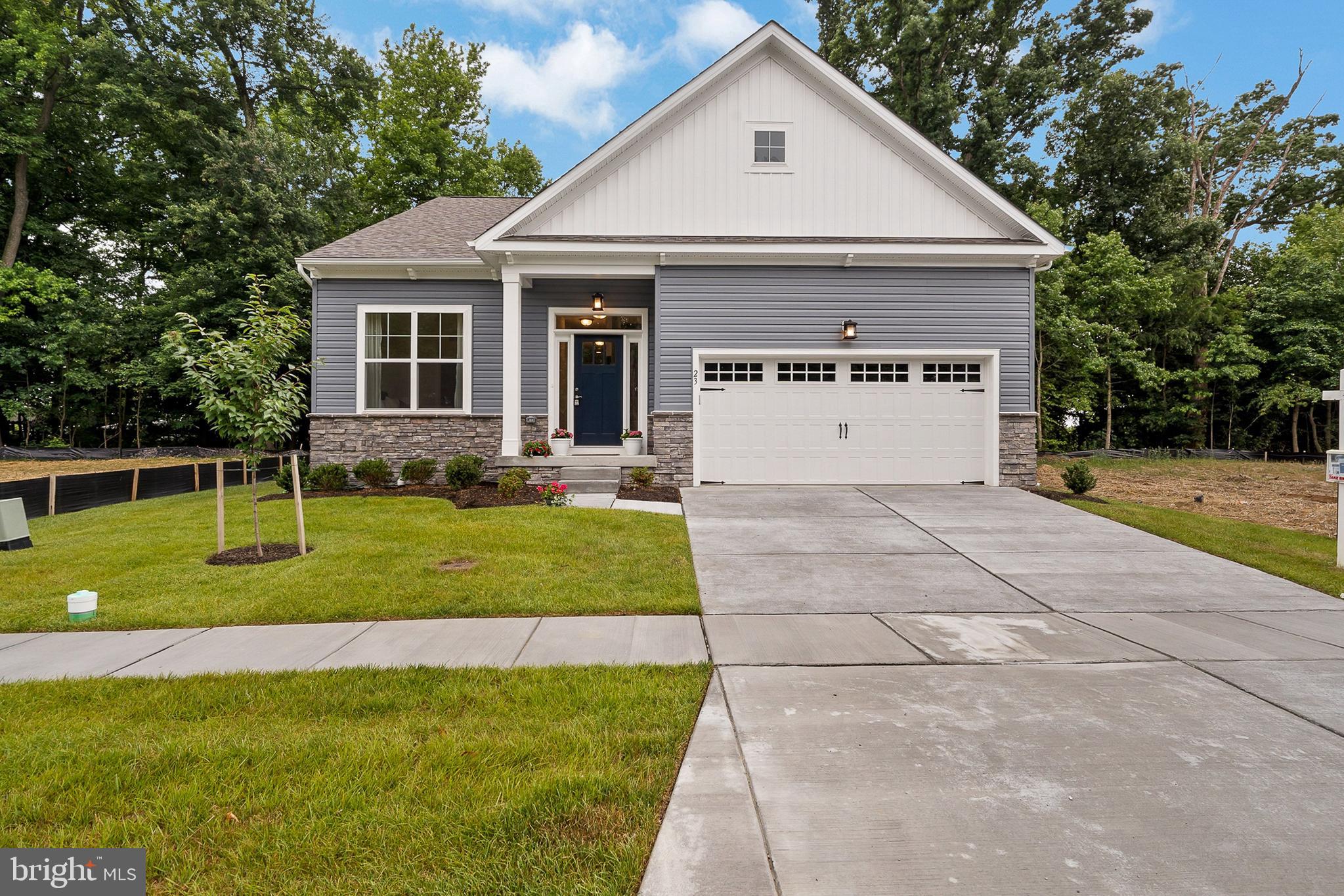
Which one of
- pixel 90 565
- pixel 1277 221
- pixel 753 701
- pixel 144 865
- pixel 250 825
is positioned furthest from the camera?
pixel 1277 221

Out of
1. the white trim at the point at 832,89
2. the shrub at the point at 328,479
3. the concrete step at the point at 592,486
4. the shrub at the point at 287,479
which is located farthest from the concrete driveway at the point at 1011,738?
the shrub at the point at 287,479

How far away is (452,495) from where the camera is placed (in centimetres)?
897

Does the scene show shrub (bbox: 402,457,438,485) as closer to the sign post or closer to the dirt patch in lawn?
the sign post

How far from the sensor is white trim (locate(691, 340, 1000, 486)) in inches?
393

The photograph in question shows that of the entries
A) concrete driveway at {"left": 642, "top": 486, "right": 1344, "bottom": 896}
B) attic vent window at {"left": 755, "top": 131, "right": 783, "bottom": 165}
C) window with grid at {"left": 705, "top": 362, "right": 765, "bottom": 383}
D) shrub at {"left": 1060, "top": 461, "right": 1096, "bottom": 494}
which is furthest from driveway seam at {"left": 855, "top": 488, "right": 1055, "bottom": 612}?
attic vent window at {"left": 755, "top": 131, "right": 783, "bottom": 165}

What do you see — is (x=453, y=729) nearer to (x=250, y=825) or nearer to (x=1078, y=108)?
(x=250, y=825)

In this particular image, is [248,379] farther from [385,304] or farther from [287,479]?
[385,304]

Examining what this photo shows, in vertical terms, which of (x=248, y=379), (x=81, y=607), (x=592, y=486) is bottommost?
(x=81, y=607)

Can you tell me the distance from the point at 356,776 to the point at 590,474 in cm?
752

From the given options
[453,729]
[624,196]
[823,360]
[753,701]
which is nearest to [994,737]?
[753,701]

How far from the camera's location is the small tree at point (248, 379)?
5402mm

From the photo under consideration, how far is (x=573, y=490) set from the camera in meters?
9.33

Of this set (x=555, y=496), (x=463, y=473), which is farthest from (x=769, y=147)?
(x=463, y=473)

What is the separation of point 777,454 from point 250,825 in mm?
8769
